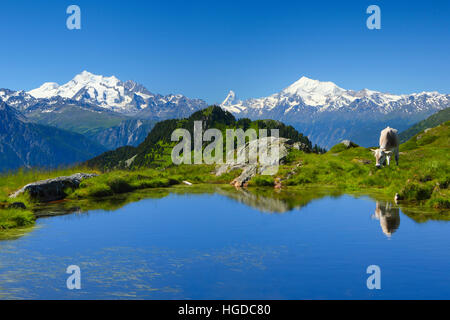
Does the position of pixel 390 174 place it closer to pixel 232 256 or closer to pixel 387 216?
pixel 387 216

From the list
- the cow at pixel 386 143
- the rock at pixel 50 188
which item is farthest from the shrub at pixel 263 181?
the rock at pixel 50 188

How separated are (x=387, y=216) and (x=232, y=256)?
16.3 m

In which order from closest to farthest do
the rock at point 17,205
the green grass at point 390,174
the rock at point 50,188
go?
the rock at point 17,205, the green grass at point 390,174, the rock at point 50,188

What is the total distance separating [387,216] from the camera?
31.8m

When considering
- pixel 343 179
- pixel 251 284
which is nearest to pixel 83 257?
pixel 251 284

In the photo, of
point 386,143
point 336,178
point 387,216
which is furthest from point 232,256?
point 336,178

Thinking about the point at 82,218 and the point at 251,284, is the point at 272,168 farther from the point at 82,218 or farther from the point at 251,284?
the point at 251,284

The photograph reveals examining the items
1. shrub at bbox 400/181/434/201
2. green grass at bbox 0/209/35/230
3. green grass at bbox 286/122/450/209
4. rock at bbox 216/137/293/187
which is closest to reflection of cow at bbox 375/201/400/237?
shrub at bbox 400/181/434/201

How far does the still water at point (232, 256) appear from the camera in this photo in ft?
52.7

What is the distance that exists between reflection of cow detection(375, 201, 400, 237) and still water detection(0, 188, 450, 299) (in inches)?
3.0

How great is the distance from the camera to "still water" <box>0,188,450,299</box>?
632 inches

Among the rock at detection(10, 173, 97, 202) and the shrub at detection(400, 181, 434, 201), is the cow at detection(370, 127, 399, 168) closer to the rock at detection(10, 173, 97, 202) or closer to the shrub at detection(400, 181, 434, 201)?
the shrub at detection(400, 181, 434, 201)

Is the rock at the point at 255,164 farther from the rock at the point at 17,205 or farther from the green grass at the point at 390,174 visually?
the rock at the point at 17,205

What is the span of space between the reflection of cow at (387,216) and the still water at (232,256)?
0.08 m
